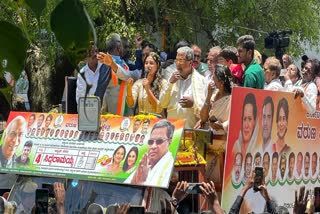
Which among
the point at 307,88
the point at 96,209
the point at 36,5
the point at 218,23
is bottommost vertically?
the point at 96,209

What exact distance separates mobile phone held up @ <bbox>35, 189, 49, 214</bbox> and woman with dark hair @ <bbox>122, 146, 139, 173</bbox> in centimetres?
64

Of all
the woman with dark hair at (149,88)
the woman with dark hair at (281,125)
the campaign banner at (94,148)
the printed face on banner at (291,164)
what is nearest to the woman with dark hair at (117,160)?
the campaign banner at (94,148)

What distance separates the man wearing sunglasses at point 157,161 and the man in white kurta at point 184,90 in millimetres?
789

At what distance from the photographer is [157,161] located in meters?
6.16

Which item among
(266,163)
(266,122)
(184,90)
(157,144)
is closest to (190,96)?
(184,90)

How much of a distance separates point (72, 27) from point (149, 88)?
5867 millimetres

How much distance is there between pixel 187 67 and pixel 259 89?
78cm

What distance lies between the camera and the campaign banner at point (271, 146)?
6.36 m

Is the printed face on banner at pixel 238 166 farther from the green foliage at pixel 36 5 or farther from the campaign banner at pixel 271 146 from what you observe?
the green foliage at pixel 36 5

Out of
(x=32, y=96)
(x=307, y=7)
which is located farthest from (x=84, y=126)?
(x=307, y=7)

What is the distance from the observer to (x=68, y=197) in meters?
6.57

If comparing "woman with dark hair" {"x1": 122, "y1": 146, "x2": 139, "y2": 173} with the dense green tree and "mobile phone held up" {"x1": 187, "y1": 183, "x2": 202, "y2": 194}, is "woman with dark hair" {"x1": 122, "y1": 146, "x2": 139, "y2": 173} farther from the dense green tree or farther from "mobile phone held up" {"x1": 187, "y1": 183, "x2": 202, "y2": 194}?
the dense green tree

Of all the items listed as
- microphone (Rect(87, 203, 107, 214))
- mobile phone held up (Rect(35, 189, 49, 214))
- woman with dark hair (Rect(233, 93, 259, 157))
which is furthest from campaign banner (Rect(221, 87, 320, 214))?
mobile phone held up (Rect(35, 189, 49, 214))

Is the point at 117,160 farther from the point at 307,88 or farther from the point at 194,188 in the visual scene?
the point at 307,88
